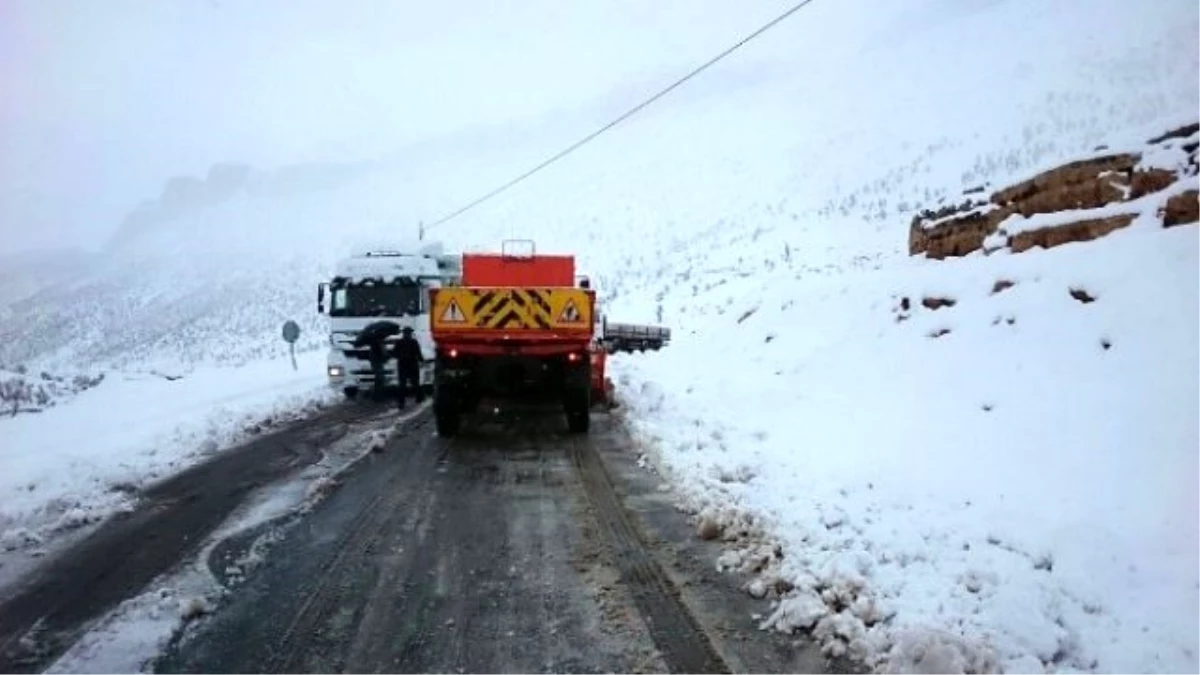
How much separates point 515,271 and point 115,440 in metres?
6.88

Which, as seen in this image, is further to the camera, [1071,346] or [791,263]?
[791,263]

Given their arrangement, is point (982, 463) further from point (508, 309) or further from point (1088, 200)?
point (508, 309)

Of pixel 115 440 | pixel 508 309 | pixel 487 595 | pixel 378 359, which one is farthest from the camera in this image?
pixel 378 359

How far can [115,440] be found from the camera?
1210 cm

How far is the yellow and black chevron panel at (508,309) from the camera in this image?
11820 mm

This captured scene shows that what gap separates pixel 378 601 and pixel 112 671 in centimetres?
152

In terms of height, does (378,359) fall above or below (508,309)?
below

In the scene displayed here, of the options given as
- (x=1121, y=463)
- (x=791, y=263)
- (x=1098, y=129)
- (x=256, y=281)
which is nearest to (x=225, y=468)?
(x=1121, y=463)

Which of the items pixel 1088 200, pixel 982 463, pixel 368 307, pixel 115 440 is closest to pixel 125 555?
pixel 115 440

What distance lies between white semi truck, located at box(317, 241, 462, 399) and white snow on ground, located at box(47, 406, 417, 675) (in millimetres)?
8748

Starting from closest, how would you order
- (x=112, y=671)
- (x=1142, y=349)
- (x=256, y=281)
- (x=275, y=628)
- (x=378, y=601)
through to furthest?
1. (x=112, y=671)
2. (x=275, y=628)
3. (x=378, y=601)
4. (x=1142, y=349)
5. (x=256, y=281)

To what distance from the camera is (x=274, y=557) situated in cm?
630

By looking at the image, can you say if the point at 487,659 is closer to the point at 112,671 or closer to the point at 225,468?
the point at 112,671

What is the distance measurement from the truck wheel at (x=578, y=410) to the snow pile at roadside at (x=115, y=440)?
4.98 metres
